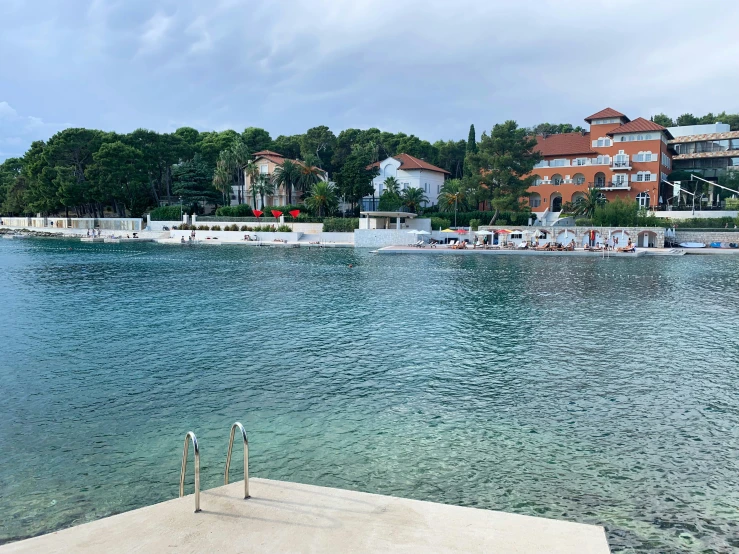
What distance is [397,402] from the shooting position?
11.8 m

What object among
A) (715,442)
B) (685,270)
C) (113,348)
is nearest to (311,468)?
(715,442)

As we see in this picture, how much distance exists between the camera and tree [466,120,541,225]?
2420 inches

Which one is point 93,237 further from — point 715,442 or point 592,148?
point 715,442

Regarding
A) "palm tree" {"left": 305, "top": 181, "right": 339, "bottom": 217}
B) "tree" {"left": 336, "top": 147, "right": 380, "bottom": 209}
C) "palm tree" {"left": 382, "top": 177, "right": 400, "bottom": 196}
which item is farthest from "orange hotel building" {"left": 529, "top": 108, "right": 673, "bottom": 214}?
"palm tree" {"left": 305, "top": 181, "right": 339, "bottom": 217}

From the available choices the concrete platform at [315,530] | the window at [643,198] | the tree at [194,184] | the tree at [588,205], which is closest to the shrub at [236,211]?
the tree at [194,184]

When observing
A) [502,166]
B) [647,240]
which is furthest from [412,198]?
[647,240]

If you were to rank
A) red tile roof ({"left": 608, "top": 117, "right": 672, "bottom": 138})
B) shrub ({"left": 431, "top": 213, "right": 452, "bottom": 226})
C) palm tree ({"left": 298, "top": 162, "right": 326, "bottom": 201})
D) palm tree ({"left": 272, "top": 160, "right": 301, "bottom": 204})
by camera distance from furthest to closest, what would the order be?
palm tree ({"left": 272, "top": 160, "right": 301, "bottom": 204}) → palm tree ({"left": 298, "top": 162, "right": 326, "bottom": 201}) → red tile roof ({"left": 608, "top": 117, "right": 672, "bottom": 138}) → shrub ({"left": 431, "top": 213, "right": 452, "bottom": 226})

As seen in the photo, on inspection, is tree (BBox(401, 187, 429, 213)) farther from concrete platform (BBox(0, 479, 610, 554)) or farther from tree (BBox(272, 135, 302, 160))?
concrete platform (BBox(0, 479, 610, 554))

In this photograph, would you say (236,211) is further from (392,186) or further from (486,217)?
(486,217)

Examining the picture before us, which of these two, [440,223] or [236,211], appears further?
[236,211]

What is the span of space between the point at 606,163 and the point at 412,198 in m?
24.9

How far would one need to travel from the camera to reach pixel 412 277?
1362 inches

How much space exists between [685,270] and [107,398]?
37.7 m

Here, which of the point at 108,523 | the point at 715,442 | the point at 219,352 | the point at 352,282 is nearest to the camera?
the point at 108,523
